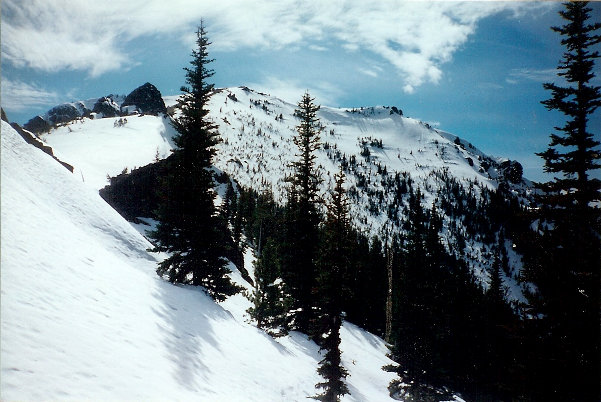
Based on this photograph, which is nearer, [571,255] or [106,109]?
[571,255]

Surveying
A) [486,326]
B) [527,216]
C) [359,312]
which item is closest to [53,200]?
[527,216]

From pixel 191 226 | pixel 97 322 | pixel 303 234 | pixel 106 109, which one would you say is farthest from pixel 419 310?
pixel 106 109

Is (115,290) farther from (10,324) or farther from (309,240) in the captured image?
(309,240)

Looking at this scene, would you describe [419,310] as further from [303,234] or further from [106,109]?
[106,109]

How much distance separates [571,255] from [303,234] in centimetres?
1629

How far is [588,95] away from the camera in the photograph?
11.7 metres

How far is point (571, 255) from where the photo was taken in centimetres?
1072

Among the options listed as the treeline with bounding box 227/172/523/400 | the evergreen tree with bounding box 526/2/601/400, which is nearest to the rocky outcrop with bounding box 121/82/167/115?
the treeline with bounding box 227/172/523/400

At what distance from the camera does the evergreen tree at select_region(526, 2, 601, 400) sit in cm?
994

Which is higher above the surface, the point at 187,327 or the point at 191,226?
the point at 191,226

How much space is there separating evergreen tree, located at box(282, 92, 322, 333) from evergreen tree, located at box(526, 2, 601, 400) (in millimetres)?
14055

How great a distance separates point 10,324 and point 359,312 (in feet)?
151

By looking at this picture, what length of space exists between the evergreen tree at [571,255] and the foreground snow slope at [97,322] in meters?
10.2

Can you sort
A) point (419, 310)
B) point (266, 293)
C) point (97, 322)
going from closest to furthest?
point (97, 322) → point (266, 293) → point (419, 310)
